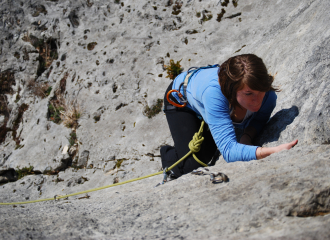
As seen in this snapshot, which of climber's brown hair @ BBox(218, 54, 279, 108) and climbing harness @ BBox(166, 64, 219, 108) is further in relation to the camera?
climbing harness @ BBox(166, 64, 219, 108)

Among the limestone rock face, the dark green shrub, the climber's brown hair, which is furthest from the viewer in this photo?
the dark green shrub

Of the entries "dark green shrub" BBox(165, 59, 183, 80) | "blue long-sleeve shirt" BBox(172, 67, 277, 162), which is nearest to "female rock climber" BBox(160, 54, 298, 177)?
"blue long-sleeve shirt" BBox(172, 67, 277, 162)

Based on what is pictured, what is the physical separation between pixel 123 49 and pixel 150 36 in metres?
0.89

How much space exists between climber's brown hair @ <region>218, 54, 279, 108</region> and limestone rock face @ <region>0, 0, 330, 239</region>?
2.17 ft

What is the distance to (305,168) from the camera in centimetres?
196

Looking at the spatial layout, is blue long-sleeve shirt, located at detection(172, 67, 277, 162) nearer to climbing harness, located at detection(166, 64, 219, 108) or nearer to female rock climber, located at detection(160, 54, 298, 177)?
female rock climber, located at detection(160, 54, 298, 177)

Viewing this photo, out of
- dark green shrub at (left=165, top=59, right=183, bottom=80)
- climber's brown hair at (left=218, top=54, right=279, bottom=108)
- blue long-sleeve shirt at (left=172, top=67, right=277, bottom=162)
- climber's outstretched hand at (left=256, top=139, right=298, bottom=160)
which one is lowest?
climber's outstretched hand at (left=256, top=139, right=298, bottom=160)

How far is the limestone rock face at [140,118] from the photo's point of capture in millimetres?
1791

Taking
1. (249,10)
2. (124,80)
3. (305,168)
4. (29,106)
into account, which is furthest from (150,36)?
(305,168)

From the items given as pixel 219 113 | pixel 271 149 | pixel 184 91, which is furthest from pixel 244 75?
pixel 184 91

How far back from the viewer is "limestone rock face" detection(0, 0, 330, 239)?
1.79 metres

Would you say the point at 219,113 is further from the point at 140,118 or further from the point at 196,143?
the point at 140,118

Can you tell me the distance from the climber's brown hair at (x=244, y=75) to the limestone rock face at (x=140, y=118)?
2.17ft

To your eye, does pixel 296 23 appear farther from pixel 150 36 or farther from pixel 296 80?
pixel 150 36
